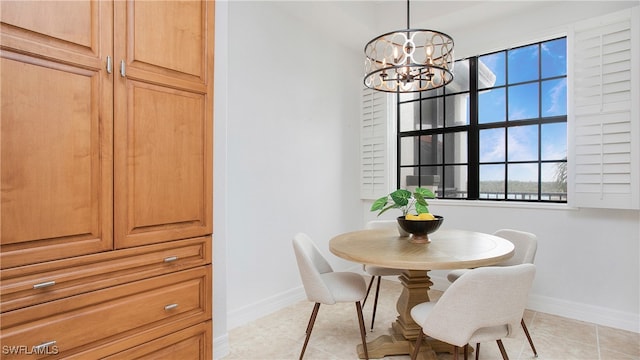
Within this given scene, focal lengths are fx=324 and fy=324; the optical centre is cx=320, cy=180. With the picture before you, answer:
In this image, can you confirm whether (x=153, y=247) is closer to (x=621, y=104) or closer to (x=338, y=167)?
(x=338, y=167)

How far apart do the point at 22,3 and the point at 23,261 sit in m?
0.87

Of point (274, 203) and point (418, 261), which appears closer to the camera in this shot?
point (418, 261)

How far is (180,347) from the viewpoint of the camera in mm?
1543

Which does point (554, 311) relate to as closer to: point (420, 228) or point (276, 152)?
point (420, 228)

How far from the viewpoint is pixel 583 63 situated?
107 inches

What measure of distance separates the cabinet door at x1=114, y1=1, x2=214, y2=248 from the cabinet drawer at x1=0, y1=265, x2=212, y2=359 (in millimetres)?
207

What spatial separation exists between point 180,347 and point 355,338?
135 centimetres

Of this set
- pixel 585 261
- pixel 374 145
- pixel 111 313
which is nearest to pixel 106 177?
pixel 111 313

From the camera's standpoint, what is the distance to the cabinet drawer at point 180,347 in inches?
54.5

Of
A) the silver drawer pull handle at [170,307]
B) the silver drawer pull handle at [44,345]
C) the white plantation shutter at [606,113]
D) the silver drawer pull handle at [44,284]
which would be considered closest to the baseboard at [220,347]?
the silver drawer pull handle at [170,307]

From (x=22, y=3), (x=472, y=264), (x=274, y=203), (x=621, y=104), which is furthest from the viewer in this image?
(x=274, y=203)

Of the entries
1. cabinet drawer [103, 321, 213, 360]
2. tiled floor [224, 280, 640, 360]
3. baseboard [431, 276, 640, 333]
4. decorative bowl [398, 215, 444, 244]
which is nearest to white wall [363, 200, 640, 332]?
baseboard [431, 276, 640, 333]

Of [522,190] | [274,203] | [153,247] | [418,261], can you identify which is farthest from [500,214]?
[153,247]

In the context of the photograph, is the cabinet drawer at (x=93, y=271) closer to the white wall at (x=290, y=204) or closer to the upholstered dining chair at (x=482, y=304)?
the white wall at (x=290, y=204)
